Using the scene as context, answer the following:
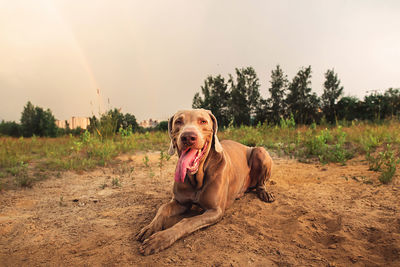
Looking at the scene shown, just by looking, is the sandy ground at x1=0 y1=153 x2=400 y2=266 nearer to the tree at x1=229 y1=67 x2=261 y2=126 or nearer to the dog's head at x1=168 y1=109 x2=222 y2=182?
the dog's head at x1=168 y1=109 x2=222 y2=182

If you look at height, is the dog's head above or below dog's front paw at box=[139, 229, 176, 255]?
above

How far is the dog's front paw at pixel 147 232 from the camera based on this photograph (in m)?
2.30

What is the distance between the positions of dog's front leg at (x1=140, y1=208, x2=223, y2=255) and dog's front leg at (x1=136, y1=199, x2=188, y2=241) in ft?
0.64

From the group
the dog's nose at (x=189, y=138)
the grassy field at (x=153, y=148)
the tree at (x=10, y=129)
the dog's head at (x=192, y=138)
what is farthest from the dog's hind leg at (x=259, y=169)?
the tree at (x=10, y=129)

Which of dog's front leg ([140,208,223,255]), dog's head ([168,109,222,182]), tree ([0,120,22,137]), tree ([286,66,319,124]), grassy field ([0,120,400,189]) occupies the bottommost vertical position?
dog's front leg ([140,208,223,255])

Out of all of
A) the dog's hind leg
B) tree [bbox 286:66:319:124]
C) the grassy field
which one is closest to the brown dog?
the dog's hind leg

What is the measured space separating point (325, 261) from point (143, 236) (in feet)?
5.12

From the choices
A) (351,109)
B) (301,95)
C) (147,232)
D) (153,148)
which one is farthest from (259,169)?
(301,95)

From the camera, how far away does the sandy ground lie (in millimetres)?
1971

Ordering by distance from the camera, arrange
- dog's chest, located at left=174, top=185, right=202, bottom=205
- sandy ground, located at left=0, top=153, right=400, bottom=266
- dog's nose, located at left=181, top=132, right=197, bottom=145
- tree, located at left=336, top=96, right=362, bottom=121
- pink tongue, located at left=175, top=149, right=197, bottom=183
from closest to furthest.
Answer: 1. sandy ground, located at left=0, top=153, right=400, bottom=266
2. dog's nose, located at left=181, top=132, right=197, bottom=145
3. pink tongue, located at left=175, top=149, right=197, bottom=183
4. dog's chest, located at left=174, top=185, right=202, bottom=205
5. tree, located at left=336, top=96, right=362, bottom=121

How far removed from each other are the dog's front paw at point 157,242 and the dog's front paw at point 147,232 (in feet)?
0.57

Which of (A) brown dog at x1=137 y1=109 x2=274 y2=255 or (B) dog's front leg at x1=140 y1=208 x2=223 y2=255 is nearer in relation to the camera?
(B) dog's front leg at x1=140 y1=208 x2=223 y2=255

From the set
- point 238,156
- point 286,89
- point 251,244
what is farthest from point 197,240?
point 286,89

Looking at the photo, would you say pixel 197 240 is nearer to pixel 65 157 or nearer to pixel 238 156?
pixel 238 156
